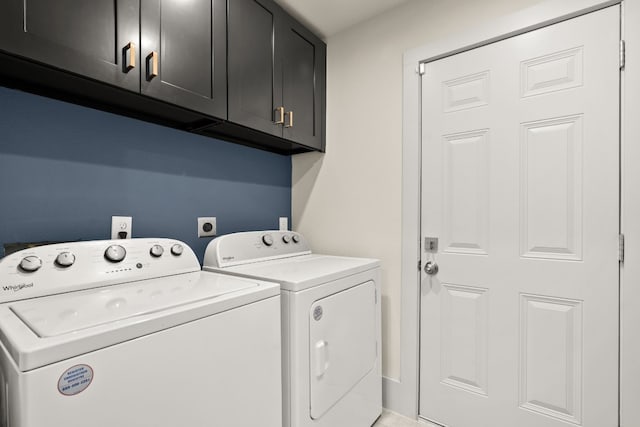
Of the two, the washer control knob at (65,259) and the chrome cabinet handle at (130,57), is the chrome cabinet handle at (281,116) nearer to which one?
the chrome cabinet handle at (130,57)

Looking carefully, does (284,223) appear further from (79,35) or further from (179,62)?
→ (79,35)

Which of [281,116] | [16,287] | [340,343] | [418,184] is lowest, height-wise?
[340,343]

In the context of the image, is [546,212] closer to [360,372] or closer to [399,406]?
[360,372]

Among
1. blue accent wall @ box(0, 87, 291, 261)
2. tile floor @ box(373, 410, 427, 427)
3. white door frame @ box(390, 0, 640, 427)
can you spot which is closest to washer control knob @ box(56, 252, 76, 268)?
blue accent wall @ box(0, 87, 291, 261)

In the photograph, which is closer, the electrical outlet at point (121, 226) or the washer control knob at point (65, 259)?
the washer control knob at point (65, 259)

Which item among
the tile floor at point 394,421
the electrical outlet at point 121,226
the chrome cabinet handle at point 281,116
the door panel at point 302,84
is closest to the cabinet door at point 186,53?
the chrome cabinet handle at point 281,116

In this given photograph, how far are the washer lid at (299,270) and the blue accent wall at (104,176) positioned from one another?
376mm

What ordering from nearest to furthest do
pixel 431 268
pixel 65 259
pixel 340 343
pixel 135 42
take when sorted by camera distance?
1. pixel 65 259
2. pixel 135 42
3. pixel 340 343
4. pixel 431 268

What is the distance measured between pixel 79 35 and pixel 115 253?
0.73 meters

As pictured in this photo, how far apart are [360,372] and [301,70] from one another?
172 centimetres

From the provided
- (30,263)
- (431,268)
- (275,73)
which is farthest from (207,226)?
(431,268)

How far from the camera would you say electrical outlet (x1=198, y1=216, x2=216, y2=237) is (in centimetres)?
171

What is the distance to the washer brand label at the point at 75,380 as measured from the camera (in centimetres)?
64

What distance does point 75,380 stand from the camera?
25.8 inches
